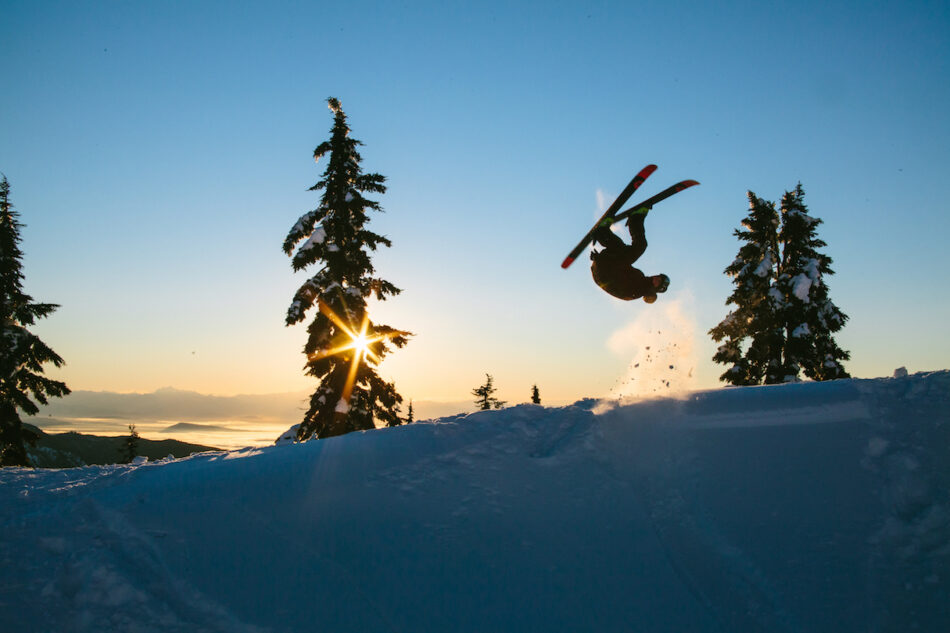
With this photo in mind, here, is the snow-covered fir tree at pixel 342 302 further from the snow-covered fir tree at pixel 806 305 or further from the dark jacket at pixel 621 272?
the snow-covered fir tree at pixel 806 305

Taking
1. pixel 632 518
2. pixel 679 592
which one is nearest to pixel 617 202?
pixel 632 518

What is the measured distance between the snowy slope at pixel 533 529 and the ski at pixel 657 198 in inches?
178

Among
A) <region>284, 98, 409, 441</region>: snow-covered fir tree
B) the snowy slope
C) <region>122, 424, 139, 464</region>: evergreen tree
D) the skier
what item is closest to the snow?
<region>284, 98, 409, 441</region>: snow-covered fir tree

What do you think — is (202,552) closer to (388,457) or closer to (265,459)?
(265,459)

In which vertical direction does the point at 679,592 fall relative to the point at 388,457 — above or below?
below

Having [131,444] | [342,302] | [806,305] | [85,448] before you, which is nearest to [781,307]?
[806,305]

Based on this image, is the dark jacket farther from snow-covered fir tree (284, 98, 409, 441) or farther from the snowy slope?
snow-covered fir tree (284, 98, 409, 441)

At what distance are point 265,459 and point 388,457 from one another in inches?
60.6

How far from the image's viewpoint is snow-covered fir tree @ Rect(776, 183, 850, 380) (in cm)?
2070

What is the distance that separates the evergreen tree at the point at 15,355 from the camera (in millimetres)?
17578

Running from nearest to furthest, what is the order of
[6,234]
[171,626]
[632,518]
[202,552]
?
[171,626] < [202,552] < [632,518] < [6,234]

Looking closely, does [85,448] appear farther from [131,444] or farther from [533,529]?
[533,529]

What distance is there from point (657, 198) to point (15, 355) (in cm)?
2137

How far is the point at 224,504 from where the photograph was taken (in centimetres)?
521
